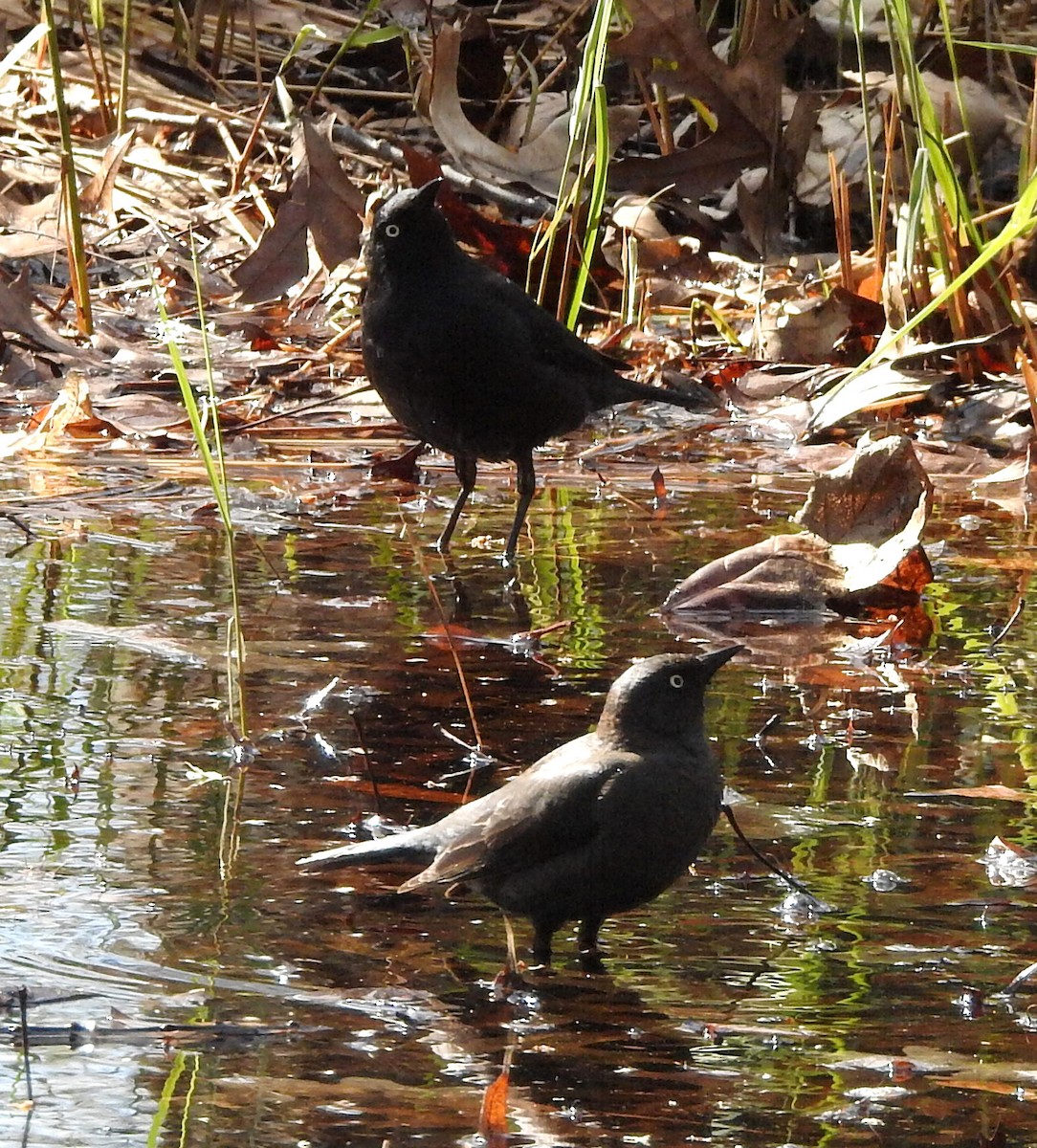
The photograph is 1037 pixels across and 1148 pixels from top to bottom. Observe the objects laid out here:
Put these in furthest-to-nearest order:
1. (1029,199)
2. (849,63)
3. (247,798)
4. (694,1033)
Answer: (849,63)
(1029,199)
(247,798)
(694,1033)

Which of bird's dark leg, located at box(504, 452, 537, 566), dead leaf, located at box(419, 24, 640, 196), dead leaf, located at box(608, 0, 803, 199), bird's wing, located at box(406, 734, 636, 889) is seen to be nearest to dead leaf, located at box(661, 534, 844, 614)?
bird's dark leg, located at box(504, 452, 537, 566)

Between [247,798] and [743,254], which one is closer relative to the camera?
[247,798]

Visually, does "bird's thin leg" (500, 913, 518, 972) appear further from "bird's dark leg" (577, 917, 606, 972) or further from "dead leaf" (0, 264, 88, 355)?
"dead leaf" (0, 264, 88, 355)

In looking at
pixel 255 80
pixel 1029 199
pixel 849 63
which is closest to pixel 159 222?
pixel 255 80

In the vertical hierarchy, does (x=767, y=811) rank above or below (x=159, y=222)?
below

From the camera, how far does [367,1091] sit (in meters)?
2.05

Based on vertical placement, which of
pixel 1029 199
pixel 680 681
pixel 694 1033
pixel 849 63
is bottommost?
pixel 694 1033

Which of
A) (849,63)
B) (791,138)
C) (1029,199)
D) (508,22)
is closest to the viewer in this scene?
(1029,199)

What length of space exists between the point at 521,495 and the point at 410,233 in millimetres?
751

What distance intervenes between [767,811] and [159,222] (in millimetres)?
6077

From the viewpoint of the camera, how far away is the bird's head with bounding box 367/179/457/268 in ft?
17.8

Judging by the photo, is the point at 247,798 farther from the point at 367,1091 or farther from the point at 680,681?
the point at 367,1091

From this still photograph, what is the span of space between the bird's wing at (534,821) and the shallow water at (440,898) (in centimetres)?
9

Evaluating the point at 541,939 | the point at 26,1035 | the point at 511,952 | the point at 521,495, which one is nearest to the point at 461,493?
the point at 521,495
